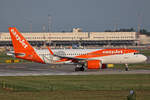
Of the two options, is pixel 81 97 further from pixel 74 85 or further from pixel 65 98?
pixel 74 85

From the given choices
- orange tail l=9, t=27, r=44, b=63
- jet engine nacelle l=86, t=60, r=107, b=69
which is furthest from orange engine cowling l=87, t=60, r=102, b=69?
orange tail l=9, t=27, r=44, b=63

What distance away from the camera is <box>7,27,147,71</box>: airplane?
5575cm

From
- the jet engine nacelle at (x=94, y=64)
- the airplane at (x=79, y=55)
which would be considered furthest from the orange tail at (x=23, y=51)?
the jet engine nacelle at (x=94, y=64)

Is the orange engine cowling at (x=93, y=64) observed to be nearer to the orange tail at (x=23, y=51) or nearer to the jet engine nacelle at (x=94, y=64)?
the jet engine nacelle at (x=94, y=64)

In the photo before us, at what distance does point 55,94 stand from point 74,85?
22.2ft

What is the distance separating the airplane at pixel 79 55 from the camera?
2195 inches

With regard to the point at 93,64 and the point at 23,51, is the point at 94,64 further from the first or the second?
the point at 23,51

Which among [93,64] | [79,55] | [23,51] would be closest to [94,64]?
[93,64]

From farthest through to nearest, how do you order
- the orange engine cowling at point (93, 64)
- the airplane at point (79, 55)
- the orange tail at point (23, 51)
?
the orange tail at point (23, 51) → the airplane at point (79, 55) → the orange engine cowling at point (93, 64)

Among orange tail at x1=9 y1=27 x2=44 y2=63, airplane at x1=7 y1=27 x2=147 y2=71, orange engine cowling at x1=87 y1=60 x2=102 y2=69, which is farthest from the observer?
orange tail at x1=9 y1=27 x2=44 y2=63

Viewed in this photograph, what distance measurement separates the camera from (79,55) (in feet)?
186

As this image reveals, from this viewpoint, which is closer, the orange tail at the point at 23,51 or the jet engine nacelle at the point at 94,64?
the jet engine nacelle at the point at 94,64

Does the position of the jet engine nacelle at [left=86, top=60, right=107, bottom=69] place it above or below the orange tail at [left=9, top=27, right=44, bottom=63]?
below

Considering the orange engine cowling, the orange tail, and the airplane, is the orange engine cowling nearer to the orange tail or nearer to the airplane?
the airplane
